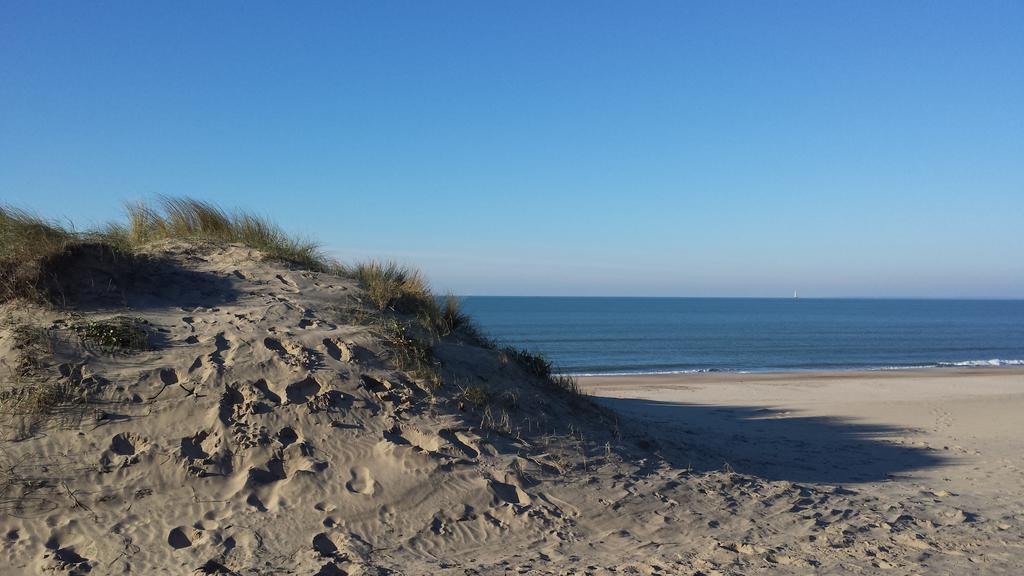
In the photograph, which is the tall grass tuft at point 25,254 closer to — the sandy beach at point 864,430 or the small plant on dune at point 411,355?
the small plant on dune at point 411,355

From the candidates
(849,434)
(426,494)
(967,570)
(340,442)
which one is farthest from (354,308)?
(849,434)

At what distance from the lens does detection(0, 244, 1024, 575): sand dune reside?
536cm

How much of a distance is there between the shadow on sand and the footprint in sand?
11.3 ft

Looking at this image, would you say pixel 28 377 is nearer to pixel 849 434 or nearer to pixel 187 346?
pixel 187 346

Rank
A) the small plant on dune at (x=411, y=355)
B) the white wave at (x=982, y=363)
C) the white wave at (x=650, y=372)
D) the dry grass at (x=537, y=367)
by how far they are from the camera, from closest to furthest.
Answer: the small plant on dune at (x=411, y=355) → the dry grass at (x=537, y=367) → the white wave at (x=650, y=372) → the white wave at (x=982, y=363)

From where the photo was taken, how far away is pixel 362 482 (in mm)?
6129

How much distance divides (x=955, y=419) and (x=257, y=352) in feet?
46.4

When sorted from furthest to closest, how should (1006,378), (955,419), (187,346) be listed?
(1006,378), (955,419), (187,346)

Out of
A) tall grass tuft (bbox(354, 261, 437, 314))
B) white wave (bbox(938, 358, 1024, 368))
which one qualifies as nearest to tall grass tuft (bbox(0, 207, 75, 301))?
tall grass tuft (bbox(354, 261, 437, 314))

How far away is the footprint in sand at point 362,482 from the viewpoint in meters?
6.03

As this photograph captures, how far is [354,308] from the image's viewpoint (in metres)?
8.42

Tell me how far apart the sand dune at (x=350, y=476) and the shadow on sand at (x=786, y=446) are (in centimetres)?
18

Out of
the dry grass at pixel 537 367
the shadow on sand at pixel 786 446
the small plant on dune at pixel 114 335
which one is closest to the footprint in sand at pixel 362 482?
the small plant on dune at pixel 114 335

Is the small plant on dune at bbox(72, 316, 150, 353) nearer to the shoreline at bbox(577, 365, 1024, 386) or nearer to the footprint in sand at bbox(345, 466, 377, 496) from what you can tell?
the footprint in sand at bbox(345, 466, 377, 496)
